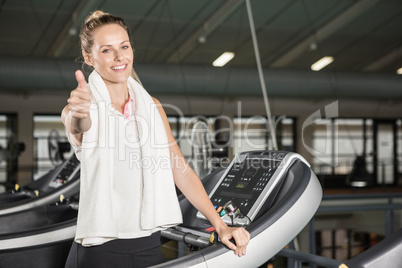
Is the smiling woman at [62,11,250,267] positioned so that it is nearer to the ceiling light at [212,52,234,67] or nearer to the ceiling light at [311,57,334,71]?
the ceiling light at [212,52,234,67]

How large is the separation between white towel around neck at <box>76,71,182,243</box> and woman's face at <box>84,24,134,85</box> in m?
0.03

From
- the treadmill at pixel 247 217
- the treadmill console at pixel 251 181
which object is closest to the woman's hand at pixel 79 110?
the treadmill at pixel 247 217

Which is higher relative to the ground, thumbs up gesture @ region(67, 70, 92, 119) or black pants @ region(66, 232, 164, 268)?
thumbs up gesture @ region(67, 70, 92, 119)

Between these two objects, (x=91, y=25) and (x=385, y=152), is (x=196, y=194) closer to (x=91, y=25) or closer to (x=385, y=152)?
(x=91, y=25)

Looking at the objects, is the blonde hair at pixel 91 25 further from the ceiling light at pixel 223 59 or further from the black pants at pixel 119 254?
the ceiling light at pixel 223 59

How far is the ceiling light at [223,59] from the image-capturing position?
838 cm

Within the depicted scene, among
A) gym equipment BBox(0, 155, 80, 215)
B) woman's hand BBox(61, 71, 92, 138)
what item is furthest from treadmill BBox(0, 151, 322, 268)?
gym equipment BBox(0, 155, 80, 215)

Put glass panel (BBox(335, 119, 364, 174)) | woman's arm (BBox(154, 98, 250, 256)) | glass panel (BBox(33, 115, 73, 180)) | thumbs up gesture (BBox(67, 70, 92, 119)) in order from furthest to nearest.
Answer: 1. glass panel (BBox(335, 119, 364, 174))
2. glass panel (BBox(33, 115, 73, 180))
3. woman's arm (BBox(154, 98, 250, 256))
4. thumbs up gesture (BBox(67, 70, 92, 119))

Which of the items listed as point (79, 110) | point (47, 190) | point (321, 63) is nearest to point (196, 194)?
point (79, 110)

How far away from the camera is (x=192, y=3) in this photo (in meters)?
7.45

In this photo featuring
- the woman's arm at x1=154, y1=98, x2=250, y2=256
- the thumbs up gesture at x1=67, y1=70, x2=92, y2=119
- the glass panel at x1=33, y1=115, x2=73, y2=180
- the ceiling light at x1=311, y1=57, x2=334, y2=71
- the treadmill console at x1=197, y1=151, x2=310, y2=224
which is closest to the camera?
the thumbs up gesture at x1=67, y1=70, x2=92, y2=119

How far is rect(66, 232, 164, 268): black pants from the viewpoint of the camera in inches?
44.4

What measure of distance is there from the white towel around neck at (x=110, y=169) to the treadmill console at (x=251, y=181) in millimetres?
413

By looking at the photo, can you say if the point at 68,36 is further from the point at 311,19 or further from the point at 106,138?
the point at 106,138
